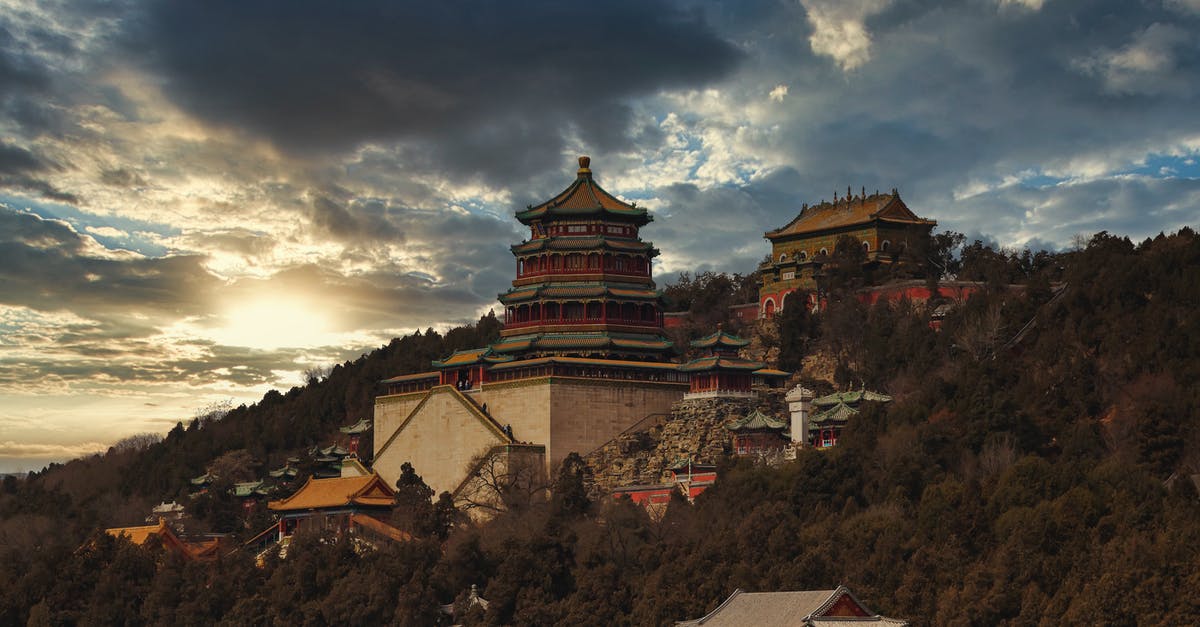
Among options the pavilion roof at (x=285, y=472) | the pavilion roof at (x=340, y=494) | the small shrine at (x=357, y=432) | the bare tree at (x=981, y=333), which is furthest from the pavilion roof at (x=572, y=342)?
the pavilion roof at (x=285, y=472)

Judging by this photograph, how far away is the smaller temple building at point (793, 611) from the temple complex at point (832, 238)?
36.7 metres

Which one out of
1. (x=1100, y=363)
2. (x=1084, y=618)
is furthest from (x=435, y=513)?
(x=1084, y=618)

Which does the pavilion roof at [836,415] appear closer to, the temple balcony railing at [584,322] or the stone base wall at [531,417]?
the stone base wall at [531,417]

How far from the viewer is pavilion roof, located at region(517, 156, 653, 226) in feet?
263

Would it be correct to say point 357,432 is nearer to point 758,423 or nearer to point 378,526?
point 378,526

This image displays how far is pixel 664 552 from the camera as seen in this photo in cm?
5628

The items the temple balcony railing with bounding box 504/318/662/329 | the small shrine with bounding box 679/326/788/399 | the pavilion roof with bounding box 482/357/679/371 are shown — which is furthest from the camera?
the temple balcony railing with bounding box 504/318/662/329

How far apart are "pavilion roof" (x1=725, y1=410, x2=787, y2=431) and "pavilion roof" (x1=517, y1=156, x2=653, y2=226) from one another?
45.9 feet

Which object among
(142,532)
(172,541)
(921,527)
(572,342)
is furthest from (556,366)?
(921,527)

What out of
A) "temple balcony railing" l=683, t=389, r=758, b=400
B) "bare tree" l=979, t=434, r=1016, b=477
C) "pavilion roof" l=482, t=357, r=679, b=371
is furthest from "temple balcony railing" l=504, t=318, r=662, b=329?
"bare tree" l=979, t=434, r=1016, b=477

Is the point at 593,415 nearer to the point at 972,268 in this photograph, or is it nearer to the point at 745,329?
the point at 745,329

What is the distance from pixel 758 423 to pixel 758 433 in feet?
1.46

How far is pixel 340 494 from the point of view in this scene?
2916 inches

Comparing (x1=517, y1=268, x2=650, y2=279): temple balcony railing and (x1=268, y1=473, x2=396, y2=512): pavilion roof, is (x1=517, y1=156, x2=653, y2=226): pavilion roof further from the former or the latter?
(x1=268, y1=473, x2=396, y2=512): pavilion roof
